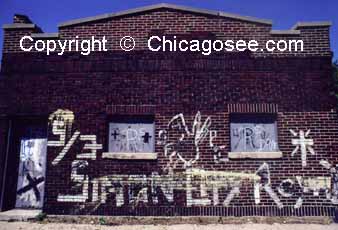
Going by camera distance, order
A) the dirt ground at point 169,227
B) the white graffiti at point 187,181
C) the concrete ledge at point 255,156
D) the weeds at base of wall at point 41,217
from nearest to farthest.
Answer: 1. the dirt ground at point 169,227
2. the weeds at base of wall at point 41,217
3. the white graffiti at point 187,181
4. the concrete ledge at point 255,156

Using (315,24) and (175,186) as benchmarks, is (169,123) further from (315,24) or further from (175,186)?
(315,24)

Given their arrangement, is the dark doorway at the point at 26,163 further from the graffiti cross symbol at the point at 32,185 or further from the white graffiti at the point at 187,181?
the white graffiti at the point at 187,181

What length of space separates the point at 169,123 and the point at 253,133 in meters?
2.13

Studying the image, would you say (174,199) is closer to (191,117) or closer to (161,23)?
(191,117)

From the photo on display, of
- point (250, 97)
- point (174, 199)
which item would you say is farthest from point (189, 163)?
point (250, 97)

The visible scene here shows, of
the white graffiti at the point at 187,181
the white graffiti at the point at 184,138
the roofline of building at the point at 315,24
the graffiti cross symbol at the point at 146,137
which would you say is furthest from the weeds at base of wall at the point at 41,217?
the roofline of building at the point at 315,24

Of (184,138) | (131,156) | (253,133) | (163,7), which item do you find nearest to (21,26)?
(163,7)

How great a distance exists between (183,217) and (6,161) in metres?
4.73

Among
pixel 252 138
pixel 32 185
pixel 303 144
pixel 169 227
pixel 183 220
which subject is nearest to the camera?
pixel 169 227

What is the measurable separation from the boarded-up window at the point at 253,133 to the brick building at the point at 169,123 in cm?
3

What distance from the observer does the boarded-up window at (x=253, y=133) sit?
26.1 ft

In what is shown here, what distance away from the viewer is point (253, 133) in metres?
7.99

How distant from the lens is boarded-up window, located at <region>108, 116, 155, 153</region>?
802 centimetres

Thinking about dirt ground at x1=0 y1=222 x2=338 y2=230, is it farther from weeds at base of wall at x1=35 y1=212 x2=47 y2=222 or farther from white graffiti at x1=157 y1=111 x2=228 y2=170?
white graffiti at x1=157 y1=111 x2=228 y2=170
